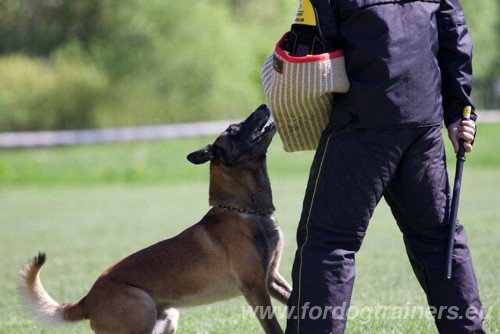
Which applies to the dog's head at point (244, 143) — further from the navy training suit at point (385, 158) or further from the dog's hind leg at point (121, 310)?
the navy training suit at point (385, 158)

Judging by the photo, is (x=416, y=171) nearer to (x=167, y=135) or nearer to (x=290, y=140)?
(x=290, y=140)

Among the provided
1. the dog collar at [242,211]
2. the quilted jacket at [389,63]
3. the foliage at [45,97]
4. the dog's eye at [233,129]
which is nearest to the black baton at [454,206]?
the quilted jacket at [389,63]

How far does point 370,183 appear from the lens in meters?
3.88

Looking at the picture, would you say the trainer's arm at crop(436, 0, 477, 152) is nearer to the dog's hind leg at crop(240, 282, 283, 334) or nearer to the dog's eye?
the dog's hind leg at crop(240, 282, 283, 334)

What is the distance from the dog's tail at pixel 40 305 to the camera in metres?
4.82

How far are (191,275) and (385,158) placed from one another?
1444mm

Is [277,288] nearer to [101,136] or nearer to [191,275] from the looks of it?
[191,275]

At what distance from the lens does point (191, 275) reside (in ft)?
15.7

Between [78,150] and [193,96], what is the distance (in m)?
Result: 9.13

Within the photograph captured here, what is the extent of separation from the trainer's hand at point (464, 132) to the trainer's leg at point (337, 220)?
451mm

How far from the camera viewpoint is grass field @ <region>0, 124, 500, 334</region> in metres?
6.06

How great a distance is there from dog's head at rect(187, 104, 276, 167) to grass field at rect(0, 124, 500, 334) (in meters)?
1.03

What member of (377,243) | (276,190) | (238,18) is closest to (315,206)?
(377,243)

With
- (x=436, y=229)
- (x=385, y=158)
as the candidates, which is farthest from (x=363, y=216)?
(x=436, y=229)
